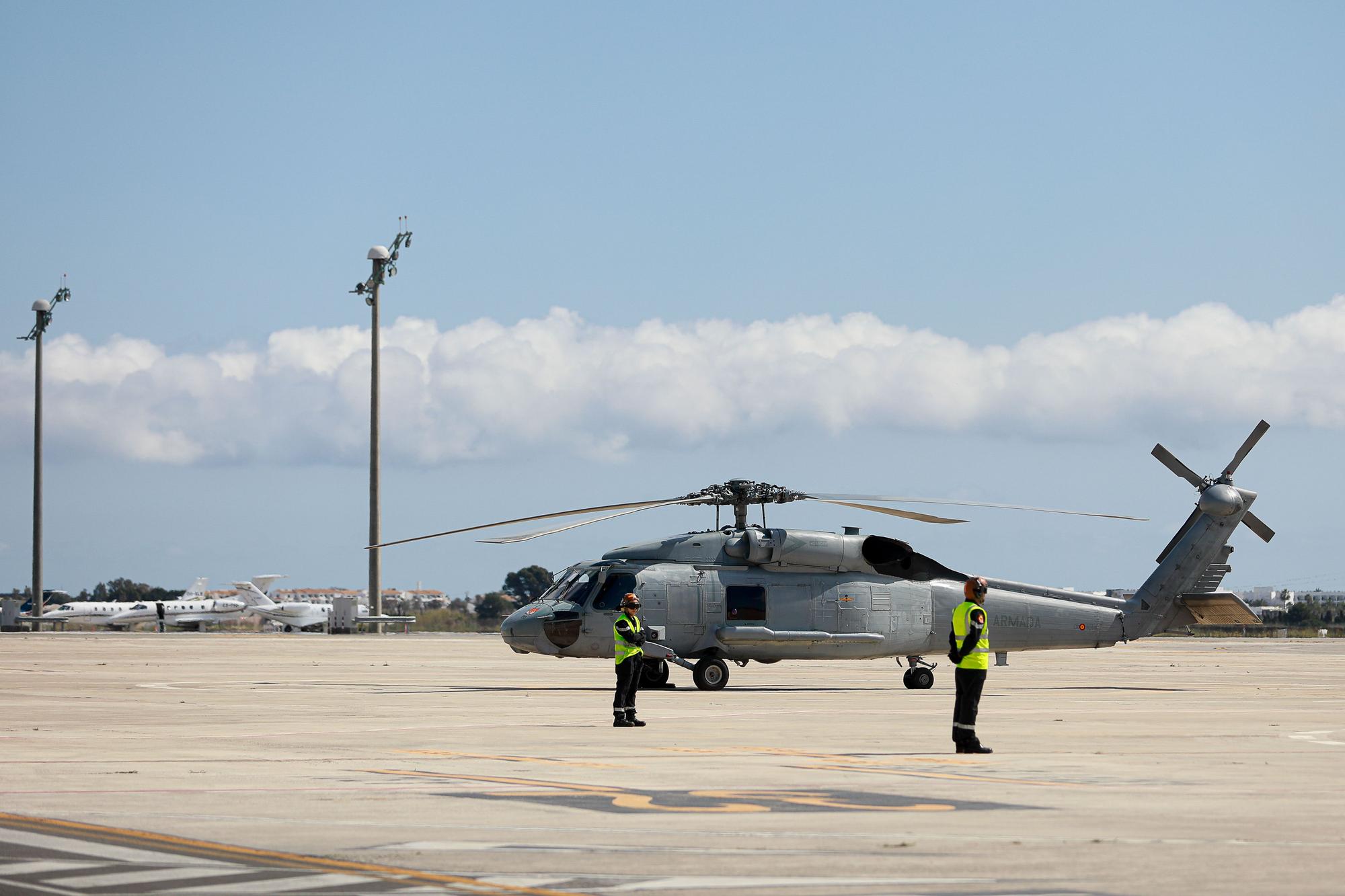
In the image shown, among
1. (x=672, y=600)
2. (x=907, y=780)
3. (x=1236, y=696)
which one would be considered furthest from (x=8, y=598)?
(x=907, y=780)

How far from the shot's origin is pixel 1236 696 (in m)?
30.7

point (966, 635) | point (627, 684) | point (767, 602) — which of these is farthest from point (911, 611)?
point (966, 635)

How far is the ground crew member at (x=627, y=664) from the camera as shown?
2209cm

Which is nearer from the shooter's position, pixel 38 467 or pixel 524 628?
pixel 524 628

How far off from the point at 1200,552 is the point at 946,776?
23221mm

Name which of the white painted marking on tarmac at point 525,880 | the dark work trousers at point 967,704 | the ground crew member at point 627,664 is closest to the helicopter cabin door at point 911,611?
the ground crew member at point 627,664

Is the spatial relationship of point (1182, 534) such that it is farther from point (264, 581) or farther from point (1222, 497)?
point (264, 581)

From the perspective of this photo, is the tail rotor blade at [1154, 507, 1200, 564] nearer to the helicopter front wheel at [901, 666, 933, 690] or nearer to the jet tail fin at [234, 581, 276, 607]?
the helicopter front wheel at [901, 666, 933, 690]

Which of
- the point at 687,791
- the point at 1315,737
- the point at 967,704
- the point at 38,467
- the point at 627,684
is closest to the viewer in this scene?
the point at 687,791

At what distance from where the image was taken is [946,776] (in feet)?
49.5

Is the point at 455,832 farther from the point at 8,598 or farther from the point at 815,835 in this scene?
the point at 8,598

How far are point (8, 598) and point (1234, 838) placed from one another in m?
110

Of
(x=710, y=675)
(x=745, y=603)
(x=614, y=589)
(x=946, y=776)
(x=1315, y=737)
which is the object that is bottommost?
(x=1315, y=737)

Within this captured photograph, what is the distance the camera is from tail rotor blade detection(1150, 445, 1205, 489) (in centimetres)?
3697
